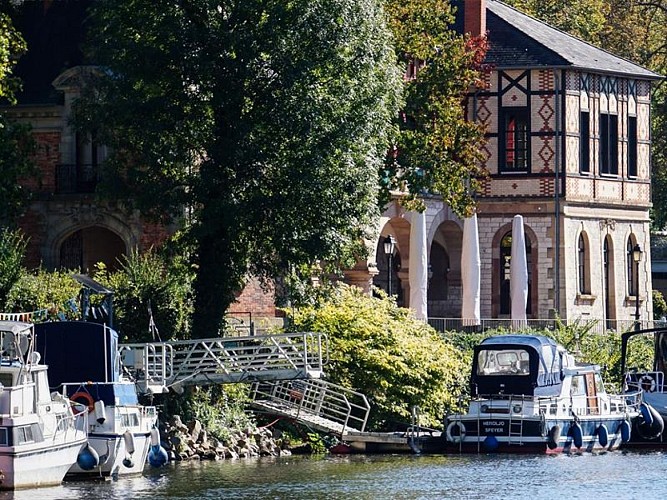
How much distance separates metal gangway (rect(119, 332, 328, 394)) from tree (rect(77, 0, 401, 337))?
2255 mm

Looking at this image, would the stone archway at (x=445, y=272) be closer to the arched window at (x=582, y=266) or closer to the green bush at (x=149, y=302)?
the arched window at (x=582, y=266)

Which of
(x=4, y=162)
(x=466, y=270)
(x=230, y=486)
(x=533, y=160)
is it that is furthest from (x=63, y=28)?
(x=230, y=486)

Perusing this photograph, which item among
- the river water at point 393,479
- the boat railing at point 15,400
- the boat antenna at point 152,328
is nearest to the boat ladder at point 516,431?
the river water at point 393,479

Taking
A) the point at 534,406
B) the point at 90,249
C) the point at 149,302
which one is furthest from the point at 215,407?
the point at 90,249

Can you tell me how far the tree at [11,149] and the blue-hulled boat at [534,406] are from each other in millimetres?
11688

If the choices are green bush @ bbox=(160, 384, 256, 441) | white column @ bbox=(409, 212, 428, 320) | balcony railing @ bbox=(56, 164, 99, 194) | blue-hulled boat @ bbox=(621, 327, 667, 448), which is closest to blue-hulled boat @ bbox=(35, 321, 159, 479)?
green bush @ bbox=(160, 384, 256, 441)

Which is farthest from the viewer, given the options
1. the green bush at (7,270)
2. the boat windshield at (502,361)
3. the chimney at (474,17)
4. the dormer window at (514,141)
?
the dormer window at (514,141)

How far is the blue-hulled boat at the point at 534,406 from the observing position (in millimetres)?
47656

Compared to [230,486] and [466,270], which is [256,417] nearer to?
[230,486]

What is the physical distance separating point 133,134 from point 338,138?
463 cm

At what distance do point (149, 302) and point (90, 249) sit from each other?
11.1 m

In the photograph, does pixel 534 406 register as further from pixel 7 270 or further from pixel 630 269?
pixel 630 269

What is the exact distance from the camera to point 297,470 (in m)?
42.9

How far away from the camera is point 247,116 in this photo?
47.7m
